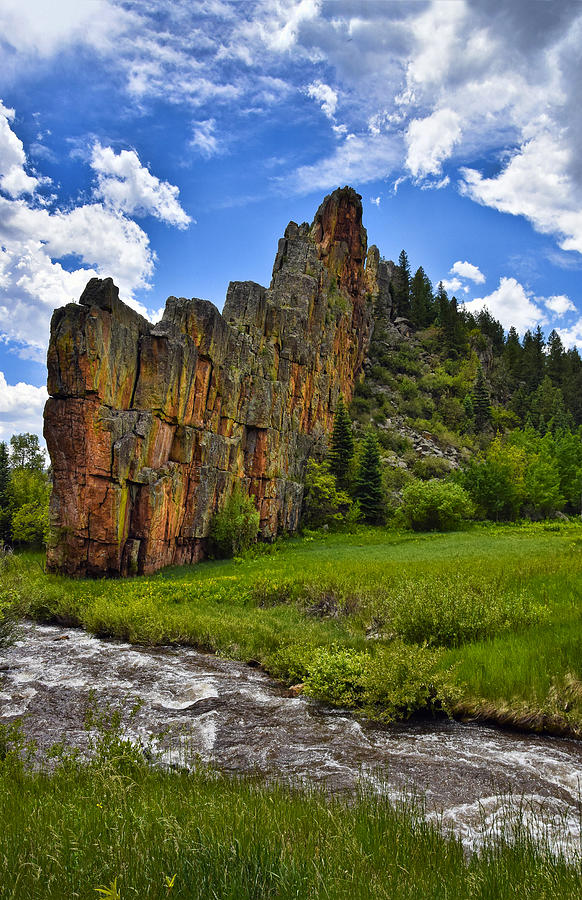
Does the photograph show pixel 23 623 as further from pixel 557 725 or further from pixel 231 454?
pixel 231 454

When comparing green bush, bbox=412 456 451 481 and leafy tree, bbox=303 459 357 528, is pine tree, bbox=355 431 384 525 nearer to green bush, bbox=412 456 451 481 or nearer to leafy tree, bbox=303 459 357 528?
leafy tree, bbox=303 459 357 528

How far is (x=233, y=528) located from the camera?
35125 millimetres

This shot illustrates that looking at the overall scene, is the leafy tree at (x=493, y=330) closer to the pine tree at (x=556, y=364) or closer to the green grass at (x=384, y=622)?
the pine tree at (x=556, y=364)

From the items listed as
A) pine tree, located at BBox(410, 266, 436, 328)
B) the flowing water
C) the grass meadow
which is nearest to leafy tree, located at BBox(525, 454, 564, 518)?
the grass meadow

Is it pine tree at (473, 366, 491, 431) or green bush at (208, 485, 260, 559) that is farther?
pine tree at (473, 366, 491, 431)

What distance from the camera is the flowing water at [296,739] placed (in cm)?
621

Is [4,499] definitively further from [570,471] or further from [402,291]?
[402,291]

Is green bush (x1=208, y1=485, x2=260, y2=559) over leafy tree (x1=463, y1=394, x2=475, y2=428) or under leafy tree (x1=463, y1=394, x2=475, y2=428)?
under

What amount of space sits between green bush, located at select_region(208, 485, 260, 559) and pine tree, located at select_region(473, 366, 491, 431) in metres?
62.6

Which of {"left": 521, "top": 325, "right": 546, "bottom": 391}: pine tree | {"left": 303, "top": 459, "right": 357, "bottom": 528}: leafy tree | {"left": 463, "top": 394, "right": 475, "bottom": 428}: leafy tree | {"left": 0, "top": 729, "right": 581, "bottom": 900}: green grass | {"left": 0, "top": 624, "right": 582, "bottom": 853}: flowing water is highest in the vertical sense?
{"left": 521, "top": 325, "right": 546, "bottom": 391}: pine tree

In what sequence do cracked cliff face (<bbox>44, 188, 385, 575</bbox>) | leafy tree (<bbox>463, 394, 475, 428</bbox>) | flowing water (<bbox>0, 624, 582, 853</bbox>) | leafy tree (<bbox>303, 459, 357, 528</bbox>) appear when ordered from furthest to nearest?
leafy tree (<bbox>463, 394, 475, 428</bbox>), leafy tree (<bbox>303, 459, 357, 528</bbox>), cracked cliff face (<bbox>44, 188, 385, 575</bbox>), flowing water (<bbox>0, 624, 582, 853</bbox>)

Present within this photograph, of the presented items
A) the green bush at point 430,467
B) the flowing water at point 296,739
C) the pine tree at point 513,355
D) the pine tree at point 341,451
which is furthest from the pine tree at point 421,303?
the flowing water at point 296,739

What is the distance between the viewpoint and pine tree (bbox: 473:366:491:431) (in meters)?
87.8

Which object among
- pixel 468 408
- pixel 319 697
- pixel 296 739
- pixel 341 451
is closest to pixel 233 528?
pixel 319 697
